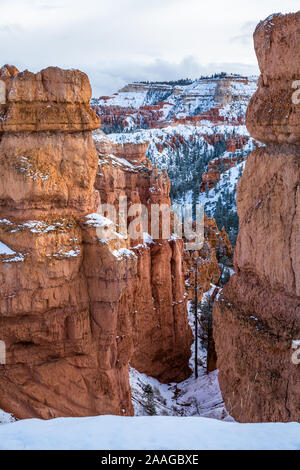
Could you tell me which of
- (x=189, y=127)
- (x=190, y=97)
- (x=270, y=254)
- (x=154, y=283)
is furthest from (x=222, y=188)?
(x=190, y=97)

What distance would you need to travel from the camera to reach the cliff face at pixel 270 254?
551 cm

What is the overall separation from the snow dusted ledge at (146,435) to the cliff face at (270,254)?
1342mm

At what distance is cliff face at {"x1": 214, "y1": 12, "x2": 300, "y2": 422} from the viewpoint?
551 cm

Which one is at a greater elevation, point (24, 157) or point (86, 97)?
point (86, 97)

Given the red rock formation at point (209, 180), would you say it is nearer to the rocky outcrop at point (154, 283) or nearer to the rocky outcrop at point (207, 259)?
the rocky outcrop at point (207, 259)

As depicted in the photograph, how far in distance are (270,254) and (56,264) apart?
198 inches

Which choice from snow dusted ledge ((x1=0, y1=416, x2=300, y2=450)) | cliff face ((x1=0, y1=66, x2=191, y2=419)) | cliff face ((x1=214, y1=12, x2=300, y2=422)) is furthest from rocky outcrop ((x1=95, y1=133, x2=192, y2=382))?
snow dusted ledge ((x1=0, y1=416, x2=300, y2=450))

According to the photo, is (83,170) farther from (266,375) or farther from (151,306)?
(151,306)

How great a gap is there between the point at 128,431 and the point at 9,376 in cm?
633

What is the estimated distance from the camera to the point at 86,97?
998 centimetres

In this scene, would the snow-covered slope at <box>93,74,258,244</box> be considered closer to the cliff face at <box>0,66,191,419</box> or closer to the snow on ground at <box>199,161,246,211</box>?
the snow on ground at <box>199,161,246,211</box>

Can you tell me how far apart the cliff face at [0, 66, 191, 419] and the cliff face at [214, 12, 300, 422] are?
424cm
